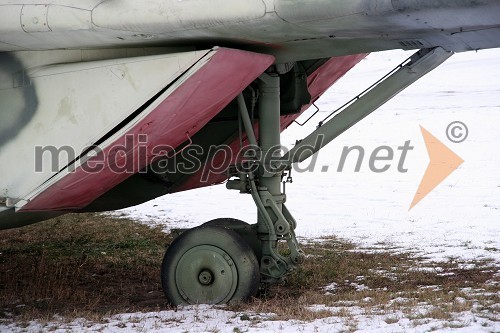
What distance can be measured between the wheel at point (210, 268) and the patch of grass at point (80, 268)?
1.41 ft

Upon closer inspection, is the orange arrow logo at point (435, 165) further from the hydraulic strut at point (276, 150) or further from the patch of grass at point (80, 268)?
the hydraulic strut at point (276, 150)

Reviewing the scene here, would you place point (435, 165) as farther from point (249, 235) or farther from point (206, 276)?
point (206, 276)

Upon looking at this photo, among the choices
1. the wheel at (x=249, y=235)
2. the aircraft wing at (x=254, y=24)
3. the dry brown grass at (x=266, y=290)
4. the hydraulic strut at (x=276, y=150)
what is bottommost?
the dry brown grass at (x=266, y=290)

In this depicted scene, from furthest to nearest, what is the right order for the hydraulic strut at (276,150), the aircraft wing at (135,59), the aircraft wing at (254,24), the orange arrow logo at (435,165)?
the orange arrow logo at (435,165) → the hydraulic strut at (276,150) → the aircraft wing at (135,59) → the aircraft wing at (254,24)

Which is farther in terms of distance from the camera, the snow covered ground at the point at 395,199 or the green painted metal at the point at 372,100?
the snow covered ground at the point at 395,199

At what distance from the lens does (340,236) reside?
482 inches

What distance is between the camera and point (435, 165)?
19.5m

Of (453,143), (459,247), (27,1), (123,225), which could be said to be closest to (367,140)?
(453,143)

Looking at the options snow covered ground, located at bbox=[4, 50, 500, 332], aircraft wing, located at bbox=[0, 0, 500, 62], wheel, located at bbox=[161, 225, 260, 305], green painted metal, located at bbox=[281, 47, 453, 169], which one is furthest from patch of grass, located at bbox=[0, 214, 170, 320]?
aircraft wing, located at bbox=[0, 0, 500, 62]

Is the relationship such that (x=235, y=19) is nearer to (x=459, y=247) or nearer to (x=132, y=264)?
(x=132, y=264)

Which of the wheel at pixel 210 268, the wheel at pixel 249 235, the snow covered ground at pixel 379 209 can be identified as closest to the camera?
the snow covered ground at pixel 379 209

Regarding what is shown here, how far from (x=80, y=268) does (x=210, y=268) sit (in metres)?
3.25

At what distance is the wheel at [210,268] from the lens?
718cm

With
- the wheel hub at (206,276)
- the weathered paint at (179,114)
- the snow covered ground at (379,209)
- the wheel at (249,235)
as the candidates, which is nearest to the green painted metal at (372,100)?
the wheel at (249,235)
